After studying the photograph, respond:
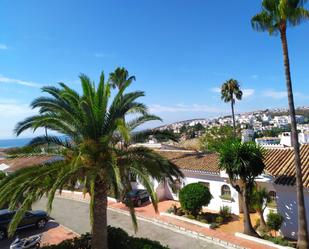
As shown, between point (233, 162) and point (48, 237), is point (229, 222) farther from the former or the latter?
point (48, 237)

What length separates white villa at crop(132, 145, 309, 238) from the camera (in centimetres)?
1725

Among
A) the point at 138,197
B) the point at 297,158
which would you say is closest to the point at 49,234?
the point at 138,197

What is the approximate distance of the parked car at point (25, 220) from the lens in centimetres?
1811

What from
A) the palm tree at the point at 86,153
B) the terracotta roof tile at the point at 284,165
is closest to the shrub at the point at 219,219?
the terracotta roof tile at the point at 284,165

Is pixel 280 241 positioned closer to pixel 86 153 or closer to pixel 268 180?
pixel 268 180

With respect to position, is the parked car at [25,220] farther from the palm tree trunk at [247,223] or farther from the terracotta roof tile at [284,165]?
the terracotta roof tile at [284,165]

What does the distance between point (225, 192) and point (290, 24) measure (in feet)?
43.8

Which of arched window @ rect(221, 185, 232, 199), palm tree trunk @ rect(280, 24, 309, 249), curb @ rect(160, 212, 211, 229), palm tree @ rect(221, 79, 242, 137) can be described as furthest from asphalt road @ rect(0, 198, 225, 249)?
palm tree @ rect(221, 79, 242, 137)

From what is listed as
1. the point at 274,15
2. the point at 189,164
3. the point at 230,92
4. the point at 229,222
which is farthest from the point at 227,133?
the point at 274,15

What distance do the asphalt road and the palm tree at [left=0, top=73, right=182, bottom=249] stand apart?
254 inches

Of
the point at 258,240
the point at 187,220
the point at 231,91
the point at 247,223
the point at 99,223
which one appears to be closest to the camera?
the point at 99,223

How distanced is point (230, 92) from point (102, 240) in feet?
122

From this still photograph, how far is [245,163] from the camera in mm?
16469

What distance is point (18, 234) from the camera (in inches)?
748
